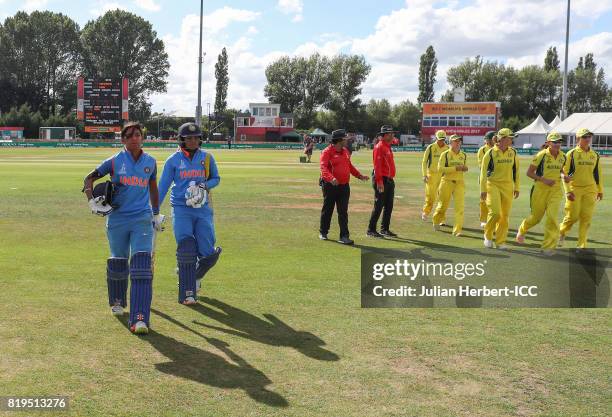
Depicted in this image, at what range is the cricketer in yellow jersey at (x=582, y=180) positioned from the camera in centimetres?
931

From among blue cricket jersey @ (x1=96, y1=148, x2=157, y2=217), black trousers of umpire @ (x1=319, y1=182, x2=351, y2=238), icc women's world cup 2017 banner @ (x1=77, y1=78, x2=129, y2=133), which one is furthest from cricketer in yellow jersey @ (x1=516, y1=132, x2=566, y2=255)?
icc women's world cup 2017 banner @ (x1=77, y1=78, x2=129, y2=133)

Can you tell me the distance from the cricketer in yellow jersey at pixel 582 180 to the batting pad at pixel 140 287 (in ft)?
21.7

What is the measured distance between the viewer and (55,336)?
16.9ft

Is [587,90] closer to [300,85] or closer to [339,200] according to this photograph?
[300,85]

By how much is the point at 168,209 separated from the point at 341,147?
228 inches

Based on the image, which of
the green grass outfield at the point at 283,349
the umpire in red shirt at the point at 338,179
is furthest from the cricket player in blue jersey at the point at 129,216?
the umpire in red shirt at the point at 338,179

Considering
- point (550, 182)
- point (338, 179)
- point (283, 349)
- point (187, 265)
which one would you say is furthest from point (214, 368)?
point (550, 182)

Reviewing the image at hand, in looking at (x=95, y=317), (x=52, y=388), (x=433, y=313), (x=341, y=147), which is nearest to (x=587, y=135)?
(x=341, y=147)

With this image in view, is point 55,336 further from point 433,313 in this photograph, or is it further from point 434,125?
point 434,125

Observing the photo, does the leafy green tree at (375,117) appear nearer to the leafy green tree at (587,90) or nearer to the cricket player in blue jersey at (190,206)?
the leafy green tree at (587,90)

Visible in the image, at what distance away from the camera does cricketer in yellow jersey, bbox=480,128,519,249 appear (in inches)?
368

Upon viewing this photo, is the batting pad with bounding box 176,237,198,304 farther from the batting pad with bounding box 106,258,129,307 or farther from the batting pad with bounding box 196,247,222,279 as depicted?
the batting pad with bounding box 106,258,129,307

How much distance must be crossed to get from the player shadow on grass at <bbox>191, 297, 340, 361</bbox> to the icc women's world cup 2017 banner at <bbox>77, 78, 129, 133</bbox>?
68.7m

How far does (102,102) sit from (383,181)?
6605cm
